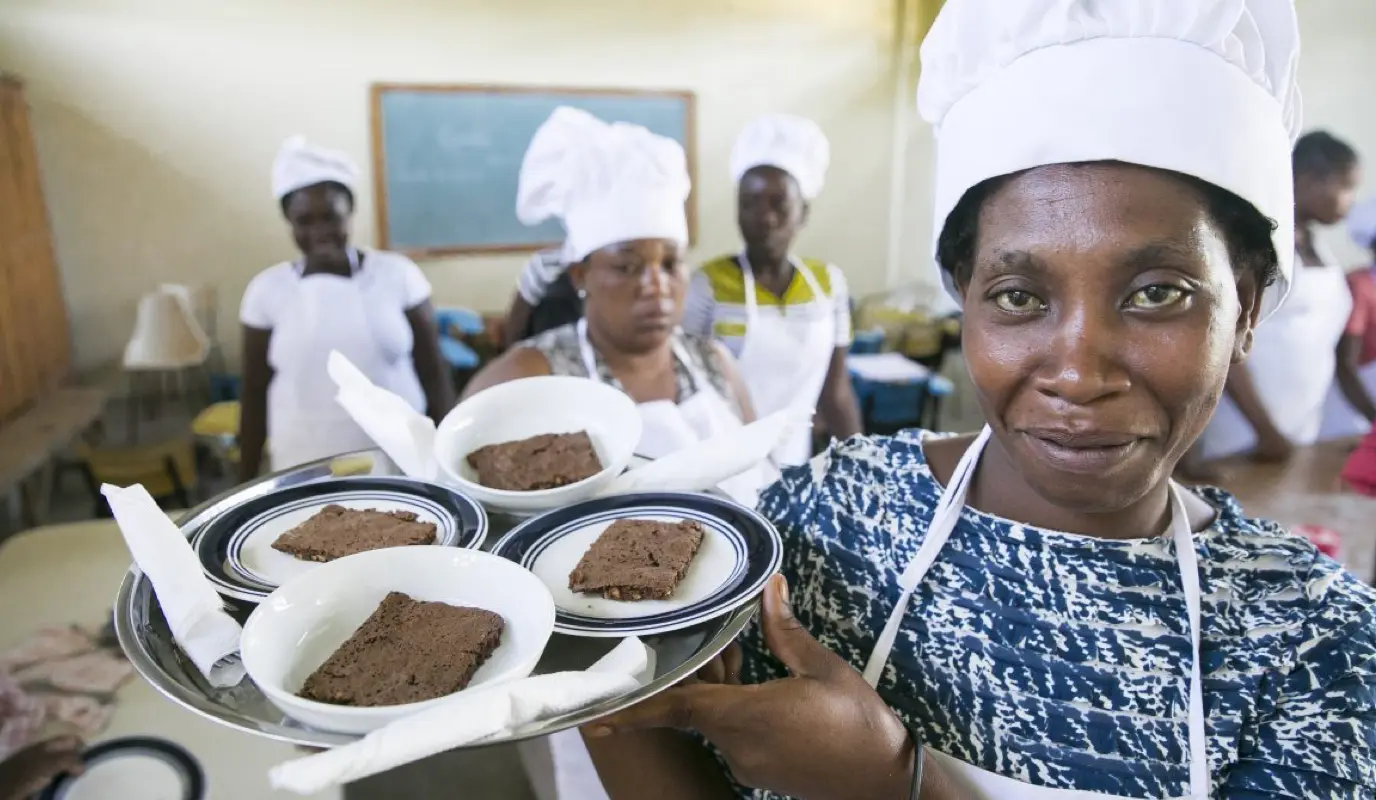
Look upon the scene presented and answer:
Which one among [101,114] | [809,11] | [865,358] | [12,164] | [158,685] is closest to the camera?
[158,685]

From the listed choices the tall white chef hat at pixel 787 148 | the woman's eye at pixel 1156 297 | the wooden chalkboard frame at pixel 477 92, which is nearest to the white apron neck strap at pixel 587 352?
the tall white chef hat at pixel 787 148

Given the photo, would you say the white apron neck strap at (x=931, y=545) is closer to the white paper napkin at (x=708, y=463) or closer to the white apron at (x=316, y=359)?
the white paper napkin at (x=708, y=463)

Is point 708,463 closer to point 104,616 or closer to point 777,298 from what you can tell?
point 104,616

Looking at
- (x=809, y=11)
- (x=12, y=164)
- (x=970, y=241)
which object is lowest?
(x=970, y=241)

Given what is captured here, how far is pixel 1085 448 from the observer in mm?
780

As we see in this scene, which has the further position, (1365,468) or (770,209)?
(770,209)

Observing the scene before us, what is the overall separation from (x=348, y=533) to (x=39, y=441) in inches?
131

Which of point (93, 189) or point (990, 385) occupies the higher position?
point (93, 189)

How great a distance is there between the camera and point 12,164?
159 inches

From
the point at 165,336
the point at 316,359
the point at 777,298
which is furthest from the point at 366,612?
the point at 165,336

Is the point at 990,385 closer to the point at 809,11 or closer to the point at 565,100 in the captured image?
the point at 565,100

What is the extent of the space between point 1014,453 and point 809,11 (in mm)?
5852

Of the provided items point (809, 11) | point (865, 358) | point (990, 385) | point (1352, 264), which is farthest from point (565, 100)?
point (990, 385)

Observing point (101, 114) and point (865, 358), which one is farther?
point (865, 358)
